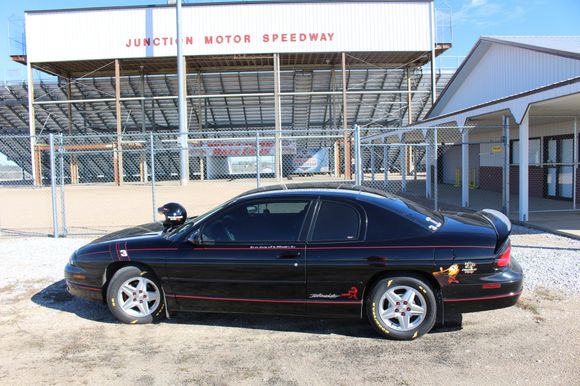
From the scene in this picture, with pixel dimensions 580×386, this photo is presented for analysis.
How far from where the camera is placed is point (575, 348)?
12.6 ft

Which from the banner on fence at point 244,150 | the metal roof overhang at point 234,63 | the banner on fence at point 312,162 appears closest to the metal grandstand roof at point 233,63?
the metal roof overhang at point 234,63

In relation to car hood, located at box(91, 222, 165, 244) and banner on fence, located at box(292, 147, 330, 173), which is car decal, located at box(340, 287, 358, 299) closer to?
car hood, located at box(91, 222, 165, 244)

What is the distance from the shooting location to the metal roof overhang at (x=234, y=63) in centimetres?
2903

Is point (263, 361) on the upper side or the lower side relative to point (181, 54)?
lower

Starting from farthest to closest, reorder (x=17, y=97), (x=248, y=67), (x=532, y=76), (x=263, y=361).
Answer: (x=17, y=97) → (x=248, y=67) → (x=532, y=76) → (x=263, y=361)

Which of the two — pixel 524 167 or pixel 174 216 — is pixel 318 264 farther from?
pixel 524 167

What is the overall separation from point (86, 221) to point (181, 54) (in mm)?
17970

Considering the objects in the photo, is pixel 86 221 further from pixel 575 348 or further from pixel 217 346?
pixel 575 348

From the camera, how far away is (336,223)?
4258mm

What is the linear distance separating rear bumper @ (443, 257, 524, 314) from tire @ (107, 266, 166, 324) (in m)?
2.80

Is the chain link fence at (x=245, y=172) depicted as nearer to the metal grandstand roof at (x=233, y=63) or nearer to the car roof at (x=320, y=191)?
the car roof at (x=320, y=191)

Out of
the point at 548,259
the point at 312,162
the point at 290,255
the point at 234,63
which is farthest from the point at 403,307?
the point at 312,162

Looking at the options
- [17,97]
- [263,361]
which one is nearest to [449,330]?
[263,361]

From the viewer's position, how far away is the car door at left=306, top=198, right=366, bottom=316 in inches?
160
